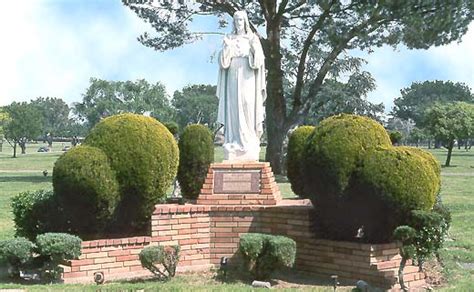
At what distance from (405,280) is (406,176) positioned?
1.37 meters

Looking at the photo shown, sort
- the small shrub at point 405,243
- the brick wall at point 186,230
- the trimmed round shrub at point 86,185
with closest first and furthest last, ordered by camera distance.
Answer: the small shrub at point 405,243 → the trimmed round shrub at point 86,185 → the brick wall at point 186,230

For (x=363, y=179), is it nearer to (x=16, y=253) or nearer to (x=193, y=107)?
(x=16, y=253)

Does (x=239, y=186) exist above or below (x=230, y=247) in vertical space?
above

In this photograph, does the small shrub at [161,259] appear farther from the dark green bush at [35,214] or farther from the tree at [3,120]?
the tree at [3,120]

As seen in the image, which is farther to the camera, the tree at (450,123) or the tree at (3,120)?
the tree at (3,120)

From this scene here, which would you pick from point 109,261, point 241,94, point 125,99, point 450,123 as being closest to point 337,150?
point 241,94

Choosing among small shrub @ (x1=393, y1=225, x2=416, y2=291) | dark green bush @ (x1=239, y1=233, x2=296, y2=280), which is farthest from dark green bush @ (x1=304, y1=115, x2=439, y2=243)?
dark green bush @ (x1=239, y1=233, x2=296, y2=280)

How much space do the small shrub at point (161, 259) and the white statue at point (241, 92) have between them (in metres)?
2.58

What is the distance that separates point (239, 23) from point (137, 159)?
3184 millimetres

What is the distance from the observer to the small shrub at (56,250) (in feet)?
26.8

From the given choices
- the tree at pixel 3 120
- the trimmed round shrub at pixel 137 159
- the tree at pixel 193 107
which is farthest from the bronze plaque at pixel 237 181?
the tree at pixel 193 107

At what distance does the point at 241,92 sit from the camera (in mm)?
10508

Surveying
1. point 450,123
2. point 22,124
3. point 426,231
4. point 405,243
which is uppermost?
point 450,123

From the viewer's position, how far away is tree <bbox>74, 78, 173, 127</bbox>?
218 ft
